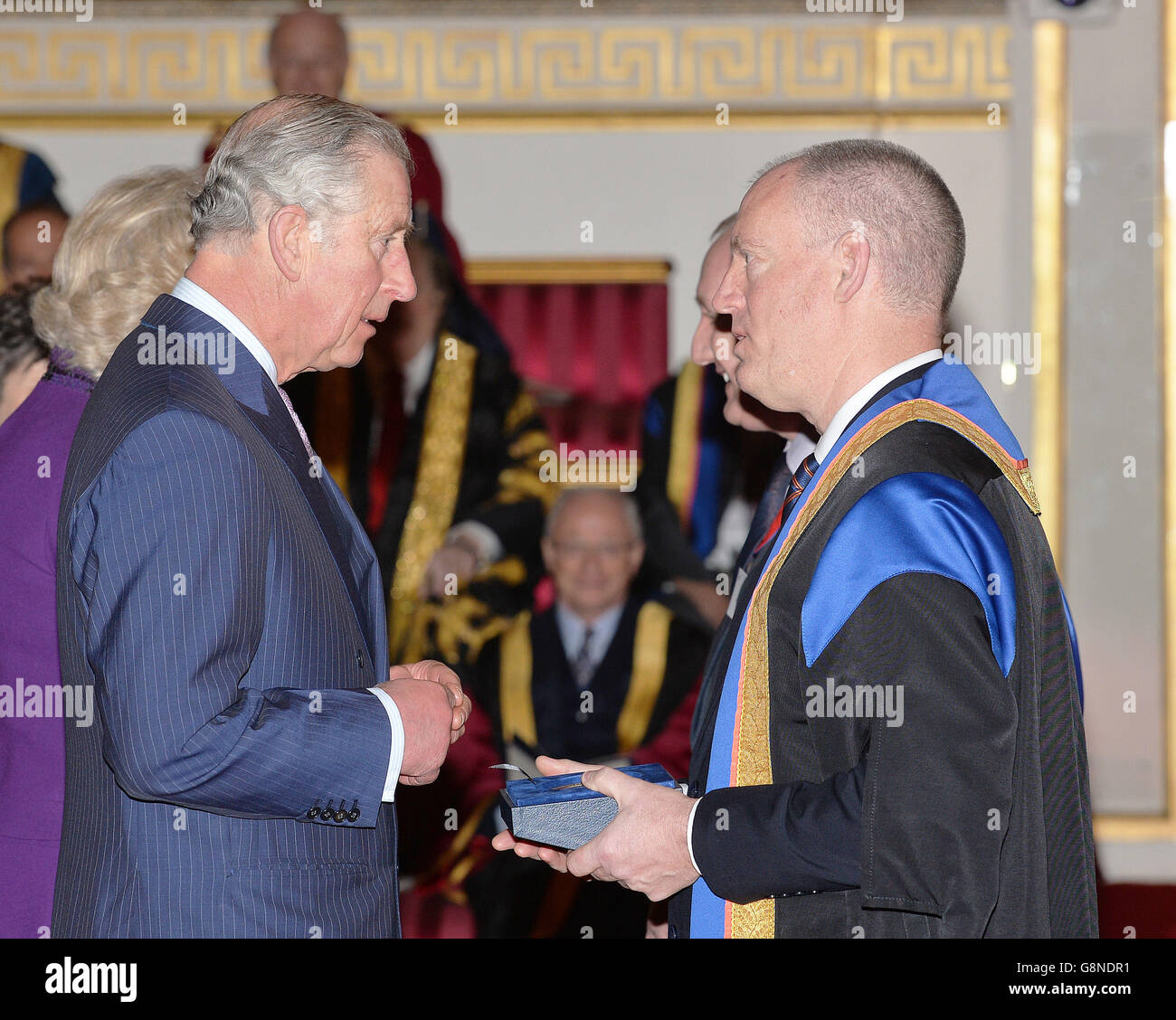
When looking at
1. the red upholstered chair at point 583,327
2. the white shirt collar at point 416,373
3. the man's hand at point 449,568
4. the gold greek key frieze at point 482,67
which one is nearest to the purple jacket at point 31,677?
the man's hand at point 449,568

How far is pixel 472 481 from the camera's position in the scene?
427 centimetres

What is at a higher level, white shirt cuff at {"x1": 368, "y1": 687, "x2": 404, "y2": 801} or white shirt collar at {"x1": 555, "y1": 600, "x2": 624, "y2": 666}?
white shirt cuff at {"x1": 368, "y1": 687, "x2": 404, "y2": 801}

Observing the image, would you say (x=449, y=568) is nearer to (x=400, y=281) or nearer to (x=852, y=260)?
(x=400, y=281)

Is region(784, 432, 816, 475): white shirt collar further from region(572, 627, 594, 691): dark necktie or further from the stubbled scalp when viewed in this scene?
region(572, 627, 594, 691): dark necktie

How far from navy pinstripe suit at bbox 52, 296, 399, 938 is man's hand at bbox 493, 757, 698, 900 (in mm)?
236

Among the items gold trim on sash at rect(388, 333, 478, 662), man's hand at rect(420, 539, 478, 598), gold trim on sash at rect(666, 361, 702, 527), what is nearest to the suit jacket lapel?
man's hand at rect(420, 539, 478, 598)

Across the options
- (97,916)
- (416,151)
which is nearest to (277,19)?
(416,151)

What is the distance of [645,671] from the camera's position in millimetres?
3775

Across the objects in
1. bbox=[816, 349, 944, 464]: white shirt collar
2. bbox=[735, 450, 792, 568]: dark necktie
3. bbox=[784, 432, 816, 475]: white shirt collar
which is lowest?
bbox=[735, 450, 792, 568]: dark necktie

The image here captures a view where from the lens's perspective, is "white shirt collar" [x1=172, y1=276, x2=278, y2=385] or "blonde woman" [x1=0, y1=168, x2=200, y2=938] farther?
"blonde woman" [x1=0, y1=168, x2=200, y2=938]

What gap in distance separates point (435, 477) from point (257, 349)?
286cm

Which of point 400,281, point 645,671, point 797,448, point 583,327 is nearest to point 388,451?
point 583,327

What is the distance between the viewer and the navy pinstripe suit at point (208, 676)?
121 centimetres

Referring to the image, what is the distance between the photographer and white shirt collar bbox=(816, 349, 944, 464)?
4.71ft
